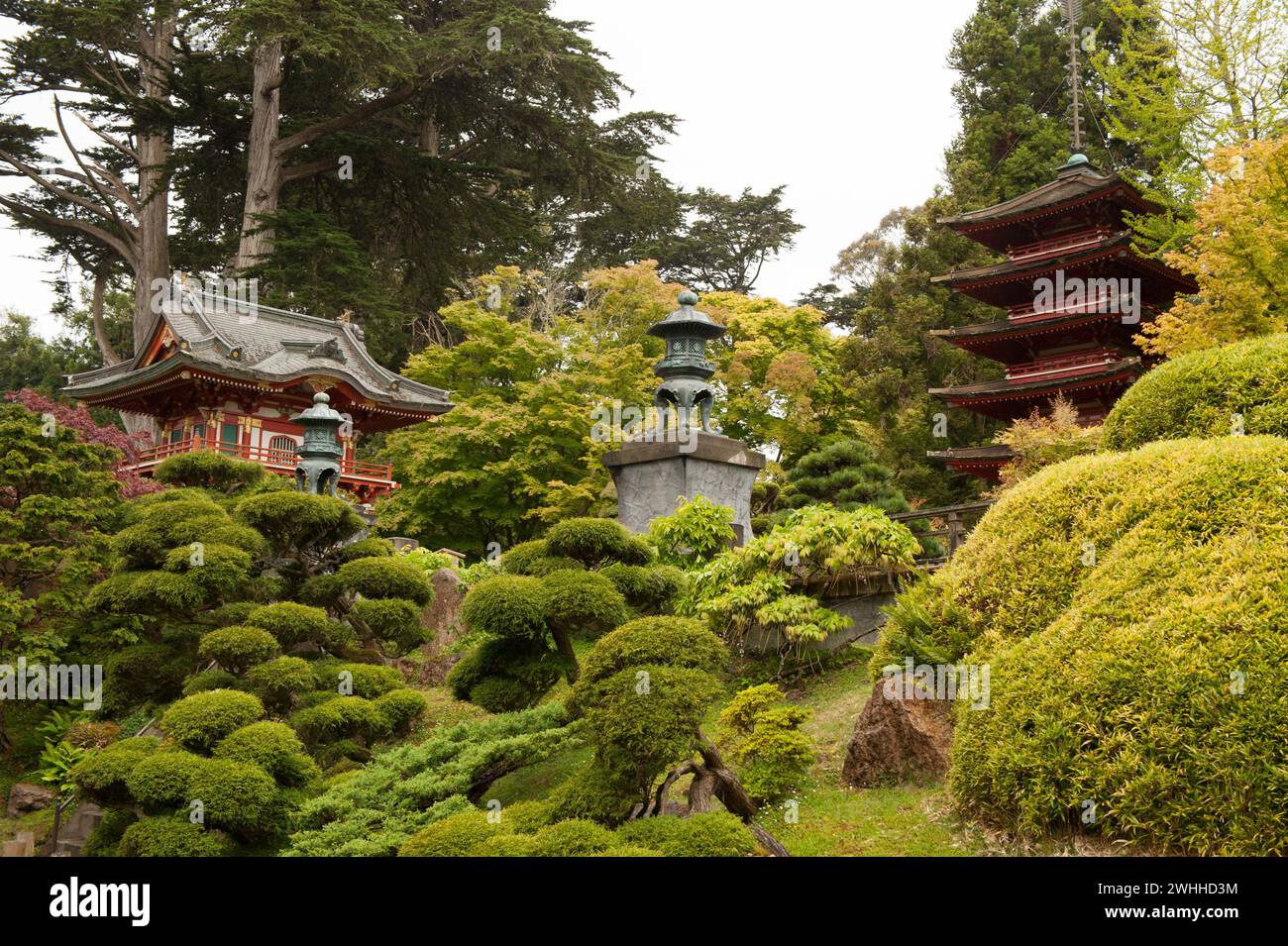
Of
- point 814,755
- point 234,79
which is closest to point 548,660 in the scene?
point 814,755

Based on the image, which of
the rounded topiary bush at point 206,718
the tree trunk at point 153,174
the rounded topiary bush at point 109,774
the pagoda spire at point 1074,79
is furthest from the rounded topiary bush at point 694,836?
the pagoda spire at point 1074,79

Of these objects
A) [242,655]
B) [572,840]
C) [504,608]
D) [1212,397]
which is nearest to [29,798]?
[242,655]

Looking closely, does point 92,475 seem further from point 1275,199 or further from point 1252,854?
point 1275,199

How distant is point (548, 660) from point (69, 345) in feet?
143

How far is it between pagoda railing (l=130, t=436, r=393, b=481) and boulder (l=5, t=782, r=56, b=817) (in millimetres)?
12082

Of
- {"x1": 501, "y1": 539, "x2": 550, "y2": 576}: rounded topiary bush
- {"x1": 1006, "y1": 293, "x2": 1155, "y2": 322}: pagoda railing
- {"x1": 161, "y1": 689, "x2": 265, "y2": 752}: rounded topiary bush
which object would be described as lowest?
{"x1": 161, "y1": 689, "x2": 265, "y2": 752}: rounded topiary bush

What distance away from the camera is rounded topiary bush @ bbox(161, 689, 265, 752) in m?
8.50

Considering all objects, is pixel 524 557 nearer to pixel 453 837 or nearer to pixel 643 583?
pixel 643 583

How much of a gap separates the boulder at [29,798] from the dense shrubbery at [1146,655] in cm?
1008

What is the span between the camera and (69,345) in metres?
45.4

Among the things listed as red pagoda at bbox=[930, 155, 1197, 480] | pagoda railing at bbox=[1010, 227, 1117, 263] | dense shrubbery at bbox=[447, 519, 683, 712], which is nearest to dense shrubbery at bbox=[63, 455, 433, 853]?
dense shrubbery at bbox=[447, 519, 683, 712]

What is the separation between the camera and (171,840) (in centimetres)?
792

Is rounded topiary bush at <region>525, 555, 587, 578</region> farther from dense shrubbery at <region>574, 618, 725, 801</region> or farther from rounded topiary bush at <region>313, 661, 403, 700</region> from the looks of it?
dense shrubbery at <region>574, 618, 725, 801</region>

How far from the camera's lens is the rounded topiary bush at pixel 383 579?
10.9 meters
